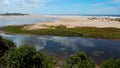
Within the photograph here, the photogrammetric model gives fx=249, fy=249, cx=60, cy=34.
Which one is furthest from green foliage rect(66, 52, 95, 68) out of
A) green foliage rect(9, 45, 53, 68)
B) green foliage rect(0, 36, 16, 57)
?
green foliage rect(0, 36, 16, 57)

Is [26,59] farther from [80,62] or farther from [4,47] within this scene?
[4,47]

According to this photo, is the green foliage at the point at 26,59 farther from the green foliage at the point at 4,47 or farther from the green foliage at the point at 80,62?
the green foliage at the point at 4,47

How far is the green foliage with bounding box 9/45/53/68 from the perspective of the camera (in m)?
27.2

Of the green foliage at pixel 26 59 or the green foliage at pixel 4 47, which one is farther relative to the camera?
the green foliage at pixel 4 47

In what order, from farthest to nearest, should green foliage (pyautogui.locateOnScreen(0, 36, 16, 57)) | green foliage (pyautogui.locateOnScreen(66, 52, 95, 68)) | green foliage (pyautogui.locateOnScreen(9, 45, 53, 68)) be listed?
green foliage (pyautogui.locateOnScreen(0, 36, 16, 57))
green foliage (pyautogui.locateOnScreen(9, 45, 53, 68))
green foliage (pyautogui.locateOnScreen(66, 52, 95, 68))

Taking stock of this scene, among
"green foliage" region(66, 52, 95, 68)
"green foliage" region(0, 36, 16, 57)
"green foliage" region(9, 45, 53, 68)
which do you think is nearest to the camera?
"green foliage" region(66, 52, 95, 68)

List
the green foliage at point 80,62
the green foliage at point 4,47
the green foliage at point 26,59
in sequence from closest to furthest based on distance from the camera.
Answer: the green foliage at point 80,62 → the green foliage at point 26,59 → the green foliage at point 4,47

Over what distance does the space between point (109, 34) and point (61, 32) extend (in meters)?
16.7

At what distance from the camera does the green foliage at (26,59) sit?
2717 cm

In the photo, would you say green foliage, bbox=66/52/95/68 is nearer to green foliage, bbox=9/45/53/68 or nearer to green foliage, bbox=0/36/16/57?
green foliage, bbox=9/45/53/68

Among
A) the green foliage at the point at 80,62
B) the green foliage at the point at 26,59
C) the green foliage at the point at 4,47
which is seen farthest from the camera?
the green foliage at the point at 4,47

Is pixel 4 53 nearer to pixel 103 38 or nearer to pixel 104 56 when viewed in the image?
pixel 104 56

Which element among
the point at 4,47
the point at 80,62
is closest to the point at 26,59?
the point at 80,62

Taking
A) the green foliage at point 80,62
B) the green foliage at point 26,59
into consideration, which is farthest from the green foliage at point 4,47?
the green foliage at point 80,62
